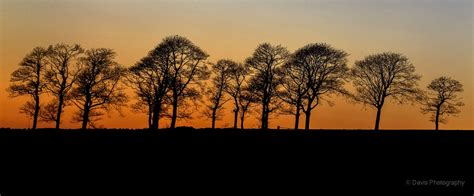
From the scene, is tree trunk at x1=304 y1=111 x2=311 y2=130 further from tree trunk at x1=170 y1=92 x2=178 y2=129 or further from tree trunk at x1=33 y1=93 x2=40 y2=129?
tree trunk at x1=33 y1=93 x2=40 y2=129
